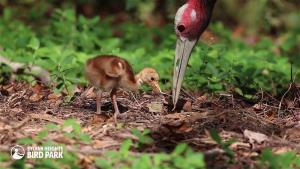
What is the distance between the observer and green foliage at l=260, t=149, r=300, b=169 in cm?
521

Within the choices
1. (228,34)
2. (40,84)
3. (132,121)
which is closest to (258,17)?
(228,34)

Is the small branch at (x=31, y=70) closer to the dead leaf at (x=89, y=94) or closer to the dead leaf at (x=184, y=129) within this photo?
the dead leaf at (x=89, y=94)

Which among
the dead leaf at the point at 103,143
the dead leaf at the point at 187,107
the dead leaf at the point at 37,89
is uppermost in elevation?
the dead leaf at the point at 37,89

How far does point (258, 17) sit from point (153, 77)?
20.5 feet

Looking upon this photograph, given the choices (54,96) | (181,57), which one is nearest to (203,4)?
(181,57)

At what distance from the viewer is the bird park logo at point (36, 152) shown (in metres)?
5.29

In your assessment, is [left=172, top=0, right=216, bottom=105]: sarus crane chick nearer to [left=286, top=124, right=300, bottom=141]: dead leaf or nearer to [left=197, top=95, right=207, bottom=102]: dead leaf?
[left=197, top=95, right=207, bottom=102]: dead leaf

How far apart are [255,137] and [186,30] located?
1.86m

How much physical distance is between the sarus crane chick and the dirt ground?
260 millimetres

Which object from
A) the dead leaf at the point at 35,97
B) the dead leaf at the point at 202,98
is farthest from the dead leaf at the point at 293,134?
the dead leaf at the point at 35,97

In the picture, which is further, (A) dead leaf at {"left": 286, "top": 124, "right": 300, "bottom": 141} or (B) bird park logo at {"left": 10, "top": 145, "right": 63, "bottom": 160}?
(A) dead leaf at {"left": 286, "top": 124, "right": 300, "bottom": 141}

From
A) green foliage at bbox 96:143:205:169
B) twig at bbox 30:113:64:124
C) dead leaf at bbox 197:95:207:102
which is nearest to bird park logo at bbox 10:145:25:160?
green foliage at bbox 96:143:205:169

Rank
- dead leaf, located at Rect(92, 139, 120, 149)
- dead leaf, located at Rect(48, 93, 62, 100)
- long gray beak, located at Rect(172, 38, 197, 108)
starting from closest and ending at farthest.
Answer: dead leaf, located at Rect(92, 139, 120, 149), dead leaf, located at Rect(48, 93, 62, 100), long gray beak, located at Rect(172, 38, 197, 108)

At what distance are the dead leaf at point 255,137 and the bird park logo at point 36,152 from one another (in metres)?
1.43
